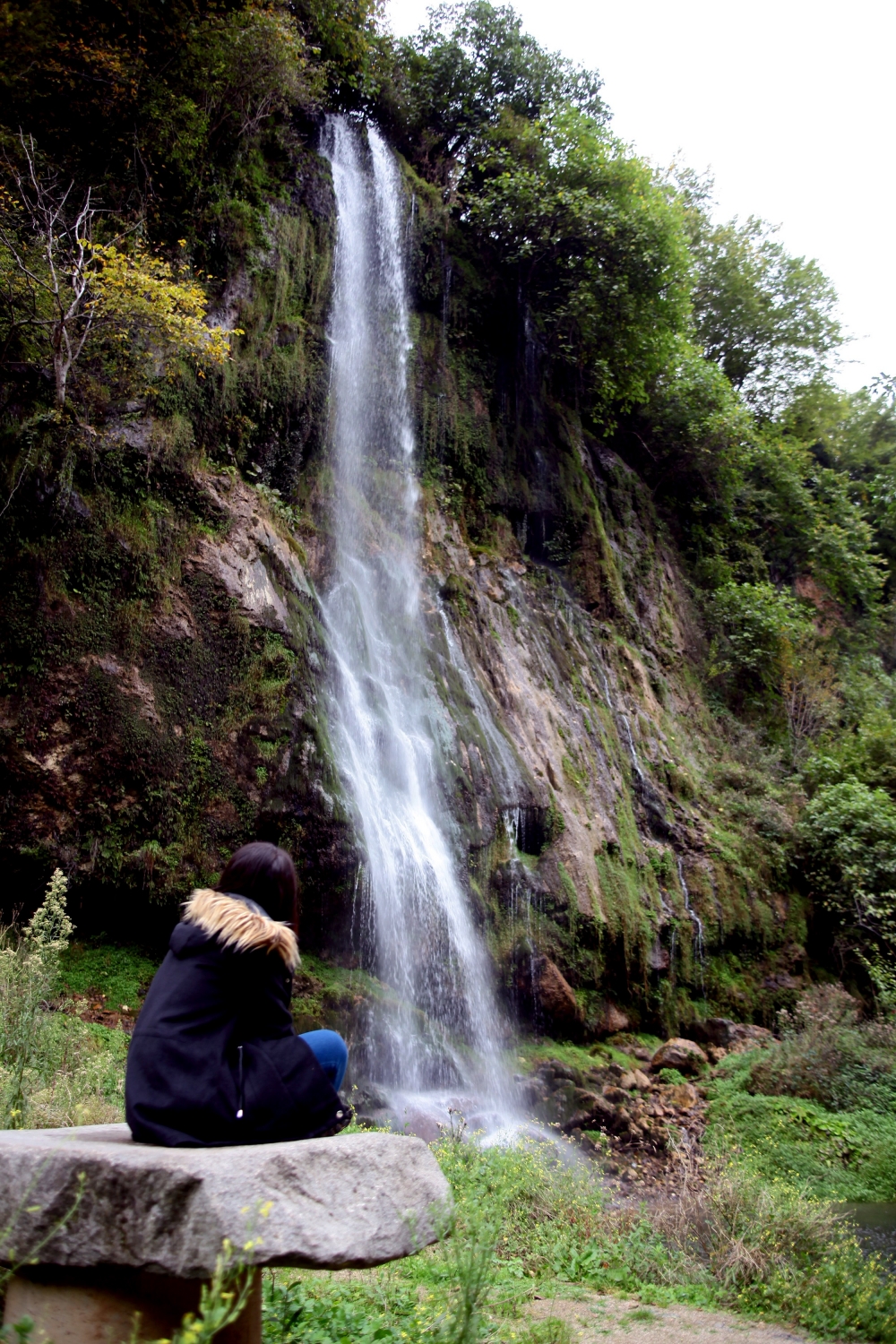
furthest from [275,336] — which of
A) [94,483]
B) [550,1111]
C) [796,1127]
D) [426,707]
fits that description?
[796,1127]

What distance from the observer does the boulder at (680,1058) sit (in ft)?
33.9

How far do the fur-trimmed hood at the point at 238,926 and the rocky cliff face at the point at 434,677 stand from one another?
218 inches

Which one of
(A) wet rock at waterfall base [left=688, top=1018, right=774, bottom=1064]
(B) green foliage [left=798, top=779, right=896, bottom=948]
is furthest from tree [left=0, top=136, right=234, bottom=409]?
(B) green foliage [left=798, top=779, right=896, bottom=948]

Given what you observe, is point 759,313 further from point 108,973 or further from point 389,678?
point 108,973

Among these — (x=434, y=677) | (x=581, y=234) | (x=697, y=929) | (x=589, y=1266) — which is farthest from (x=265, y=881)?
(x=581, y=234)

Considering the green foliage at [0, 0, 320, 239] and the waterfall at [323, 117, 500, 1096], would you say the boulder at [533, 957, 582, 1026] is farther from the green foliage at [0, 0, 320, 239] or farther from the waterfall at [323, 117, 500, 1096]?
the green foliage at [0, 0, 320, 239]

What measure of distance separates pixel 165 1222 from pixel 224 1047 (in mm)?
499

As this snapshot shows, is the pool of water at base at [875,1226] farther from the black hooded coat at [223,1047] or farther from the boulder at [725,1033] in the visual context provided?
the black hooded coat at [223,1047]

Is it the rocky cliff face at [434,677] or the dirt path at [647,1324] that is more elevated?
the rocky cliff face at [434,677]

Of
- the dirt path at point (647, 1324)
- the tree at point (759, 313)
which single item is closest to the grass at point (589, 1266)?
the dirt path at point (647, 1324)

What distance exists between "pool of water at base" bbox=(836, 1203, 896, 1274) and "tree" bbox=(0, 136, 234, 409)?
364 inches

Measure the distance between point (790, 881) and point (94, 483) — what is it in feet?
38.9

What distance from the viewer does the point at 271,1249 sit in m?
2.08

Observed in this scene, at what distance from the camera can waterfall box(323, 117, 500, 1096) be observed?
29.3 feet
